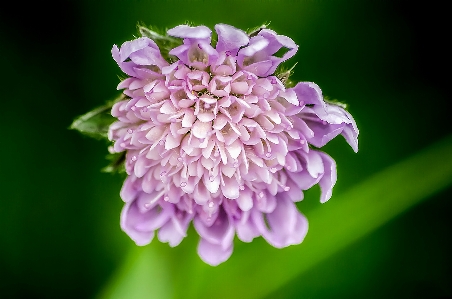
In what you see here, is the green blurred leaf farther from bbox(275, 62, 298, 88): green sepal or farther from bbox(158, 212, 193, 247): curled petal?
bbox(275, 62, 298, 88): green sepal

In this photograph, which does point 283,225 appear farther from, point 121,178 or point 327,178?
point 121,178

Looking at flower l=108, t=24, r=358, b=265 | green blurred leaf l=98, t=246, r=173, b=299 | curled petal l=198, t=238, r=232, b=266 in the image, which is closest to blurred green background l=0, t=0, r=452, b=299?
green blurred leaf l=98, t=246, r=173, b=299

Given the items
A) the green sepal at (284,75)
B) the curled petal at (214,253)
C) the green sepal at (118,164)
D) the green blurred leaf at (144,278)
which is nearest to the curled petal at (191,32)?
the green sepal at (284,75)

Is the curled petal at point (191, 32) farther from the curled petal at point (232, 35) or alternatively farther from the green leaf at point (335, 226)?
the green leaf at point (335, 226)

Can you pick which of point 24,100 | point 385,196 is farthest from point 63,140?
point 385,196

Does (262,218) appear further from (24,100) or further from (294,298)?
(24,100)

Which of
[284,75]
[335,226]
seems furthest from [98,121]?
[335,226]
